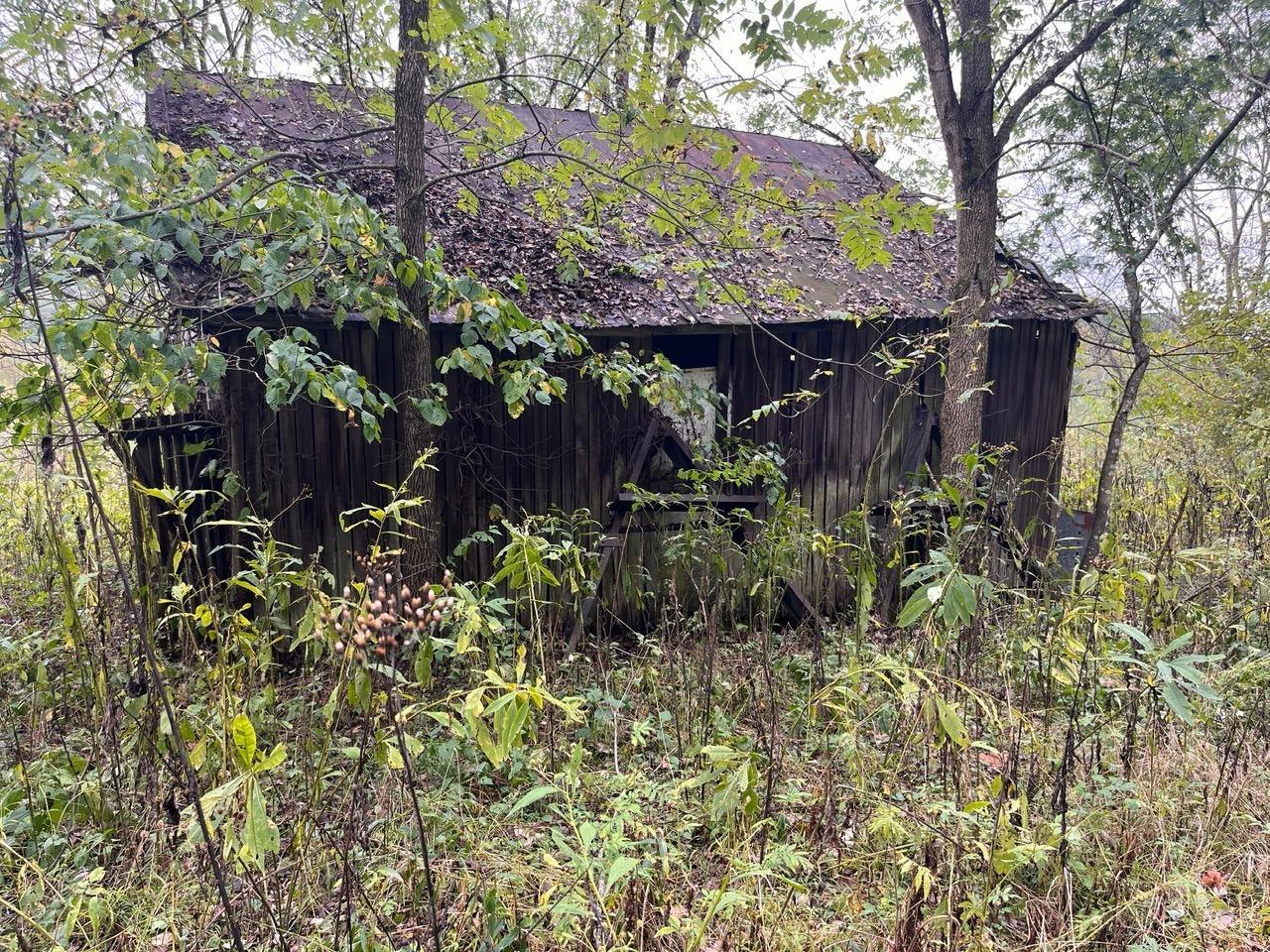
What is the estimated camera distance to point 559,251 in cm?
550

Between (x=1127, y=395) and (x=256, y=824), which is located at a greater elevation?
(x=1127, y=395)

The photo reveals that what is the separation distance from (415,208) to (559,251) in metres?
1.51

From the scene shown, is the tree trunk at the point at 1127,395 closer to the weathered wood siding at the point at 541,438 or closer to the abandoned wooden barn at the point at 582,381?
the abandoned wooden barn at the point at 582,381

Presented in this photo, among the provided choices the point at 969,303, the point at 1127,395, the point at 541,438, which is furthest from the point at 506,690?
the point at 1127,395

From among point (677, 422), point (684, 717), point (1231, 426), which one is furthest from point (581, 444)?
point (1231, 426)

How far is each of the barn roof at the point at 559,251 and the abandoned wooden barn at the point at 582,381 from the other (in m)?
0.03

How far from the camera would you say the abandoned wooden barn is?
16.5 feet

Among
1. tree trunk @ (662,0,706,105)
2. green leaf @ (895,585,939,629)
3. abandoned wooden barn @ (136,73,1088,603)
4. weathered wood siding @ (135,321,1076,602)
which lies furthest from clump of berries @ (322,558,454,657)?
tree trunk @ (662,0,706,105)

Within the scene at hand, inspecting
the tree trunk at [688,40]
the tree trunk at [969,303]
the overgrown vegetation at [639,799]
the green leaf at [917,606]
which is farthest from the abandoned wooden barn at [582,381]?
the green leaf at [917,606]

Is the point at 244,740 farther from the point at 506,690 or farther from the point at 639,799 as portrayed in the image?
the point at 639,799

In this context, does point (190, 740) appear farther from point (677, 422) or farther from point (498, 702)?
point (677, 422)

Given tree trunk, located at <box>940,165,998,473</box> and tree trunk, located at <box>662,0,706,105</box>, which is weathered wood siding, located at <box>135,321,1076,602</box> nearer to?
tree trunk, located at <box>940,165,998,473</box>

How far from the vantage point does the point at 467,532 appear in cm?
566

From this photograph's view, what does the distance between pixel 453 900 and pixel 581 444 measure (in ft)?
12.6
